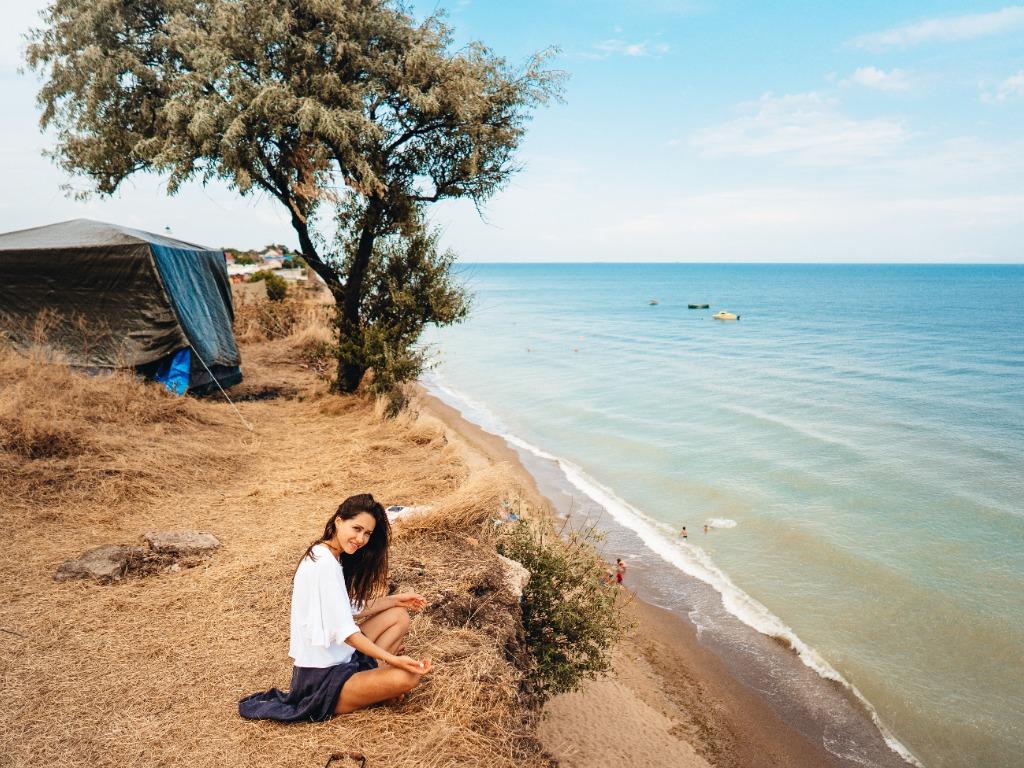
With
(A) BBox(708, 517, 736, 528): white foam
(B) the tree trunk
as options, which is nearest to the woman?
(B) the tree trunk

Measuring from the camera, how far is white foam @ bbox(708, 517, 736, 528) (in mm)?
14227

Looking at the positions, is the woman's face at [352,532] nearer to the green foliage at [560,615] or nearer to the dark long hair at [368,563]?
the dark long hair at [368,563]

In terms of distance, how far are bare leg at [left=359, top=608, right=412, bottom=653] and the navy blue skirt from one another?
206 millimetres

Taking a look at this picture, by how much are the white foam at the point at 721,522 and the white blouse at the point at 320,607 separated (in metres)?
11.8

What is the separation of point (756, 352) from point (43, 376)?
39.5m

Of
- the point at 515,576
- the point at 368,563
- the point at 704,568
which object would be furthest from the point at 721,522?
the point at 368,563

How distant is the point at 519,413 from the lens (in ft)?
84.0

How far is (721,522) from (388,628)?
1162cm

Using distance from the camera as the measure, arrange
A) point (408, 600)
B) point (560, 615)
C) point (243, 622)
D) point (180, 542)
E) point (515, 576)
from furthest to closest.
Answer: point (180, 542) < point (560, 615) < point (515, 576) < point (243, 622) < point (408, 600)

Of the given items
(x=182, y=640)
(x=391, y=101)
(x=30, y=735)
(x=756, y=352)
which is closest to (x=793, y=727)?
(x=182, y=640)

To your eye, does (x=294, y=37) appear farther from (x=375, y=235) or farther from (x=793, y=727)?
(x=793, y=727)

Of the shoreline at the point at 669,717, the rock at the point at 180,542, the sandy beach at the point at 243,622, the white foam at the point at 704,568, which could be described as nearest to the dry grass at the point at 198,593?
the sandy beach at the point at 243,622

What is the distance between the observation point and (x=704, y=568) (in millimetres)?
12273

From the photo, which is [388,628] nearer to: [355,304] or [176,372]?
[176,372]
